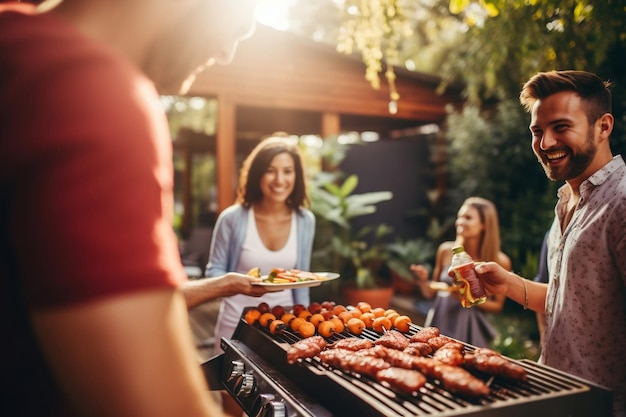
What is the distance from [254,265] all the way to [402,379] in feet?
8.20

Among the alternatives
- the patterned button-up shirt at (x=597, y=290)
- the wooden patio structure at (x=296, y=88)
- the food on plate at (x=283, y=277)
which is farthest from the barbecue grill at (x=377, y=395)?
the wooden patio structure at (x=296, y=88)

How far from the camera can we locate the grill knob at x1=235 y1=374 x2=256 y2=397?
211 cm

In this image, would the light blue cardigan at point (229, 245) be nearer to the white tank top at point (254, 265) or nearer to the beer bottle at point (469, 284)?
the white tank top at point (254, 265)

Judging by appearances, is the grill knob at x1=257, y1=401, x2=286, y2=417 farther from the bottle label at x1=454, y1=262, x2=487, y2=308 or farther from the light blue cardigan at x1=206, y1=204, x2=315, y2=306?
the light blue cardigan at x1=206, y1=204, x2=315, y2=306

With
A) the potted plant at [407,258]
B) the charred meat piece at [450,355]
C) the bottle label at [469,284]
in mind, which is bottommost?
the potted plant at [407,258]

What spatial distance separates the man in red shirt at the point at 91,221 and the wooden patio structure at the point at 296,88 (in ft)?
27.7

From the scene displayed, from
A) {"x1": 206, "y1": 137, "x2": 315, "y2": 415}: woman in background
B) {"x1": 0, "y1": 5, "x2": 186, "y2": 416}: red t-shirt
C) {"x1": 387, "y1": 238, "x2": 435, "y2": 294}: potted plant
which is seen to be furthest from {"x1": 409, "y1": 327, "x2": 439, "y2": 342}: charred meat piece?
{"x1": 387, "y1": 238, "x2": 435, "y2": 294}: potted plant

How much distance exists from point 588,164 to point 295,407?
1846 mm

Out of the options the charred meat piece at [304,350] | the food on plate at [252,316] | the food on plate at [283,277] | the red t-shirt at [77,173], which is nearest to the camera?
the red t-shirt at [77,173]

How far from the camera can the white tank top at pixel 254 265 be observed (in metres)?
3.93

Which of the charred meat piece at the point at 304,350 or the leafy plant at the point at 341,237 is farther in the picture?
the leafy plant at the point at 341,237

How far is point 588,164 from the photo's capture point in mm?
2402

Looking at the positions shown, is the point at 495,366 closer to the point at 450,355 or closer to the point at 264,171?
the point at 450,355

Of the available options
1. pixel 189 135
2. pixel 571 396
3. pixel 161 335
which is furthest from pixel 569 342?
pixel 189 135
